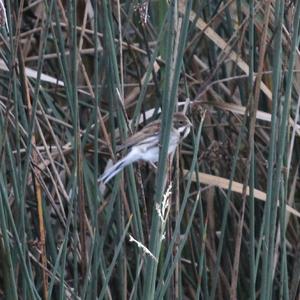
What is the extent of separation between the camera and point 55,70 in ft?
12.8

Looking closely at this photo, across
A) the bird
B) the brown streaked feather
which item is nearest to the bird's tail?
the bird

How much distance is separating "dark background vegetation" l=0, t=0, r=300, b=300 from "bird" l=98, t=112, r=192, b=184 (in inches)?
1.6

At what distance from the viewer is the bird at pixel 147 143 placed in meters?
2.78

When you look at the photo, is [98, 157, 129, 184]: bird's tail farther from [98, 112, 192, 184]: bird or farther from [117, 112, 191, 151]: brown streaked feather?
[117, 112, 191, 151]: brown streaked feather

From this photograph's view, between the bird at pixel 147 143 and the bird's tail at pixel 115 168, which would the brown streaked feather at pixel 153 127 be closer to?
the bird at pixel 147 143

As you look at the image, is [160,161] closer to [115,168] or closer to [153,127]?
[115,168]

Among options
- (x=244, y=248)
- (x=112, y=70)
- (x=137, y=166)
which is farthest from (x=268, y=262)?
(x=244, y=248)

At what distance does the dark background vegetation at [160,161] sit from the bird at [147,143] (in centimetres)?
4

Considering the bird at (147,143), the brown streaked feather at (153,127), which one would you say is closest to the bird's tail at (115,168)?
the bird at (147,143)

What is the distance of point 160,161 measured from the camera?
6.62 feet

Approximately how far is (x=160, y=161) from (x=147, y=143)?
101 cm

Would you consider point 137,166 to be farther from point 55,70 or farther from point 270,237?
point 55,70

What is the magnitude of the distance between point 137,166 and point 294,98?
0.99m

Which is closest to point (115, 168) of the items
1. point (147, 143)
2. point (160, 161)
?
point (147, 143)
